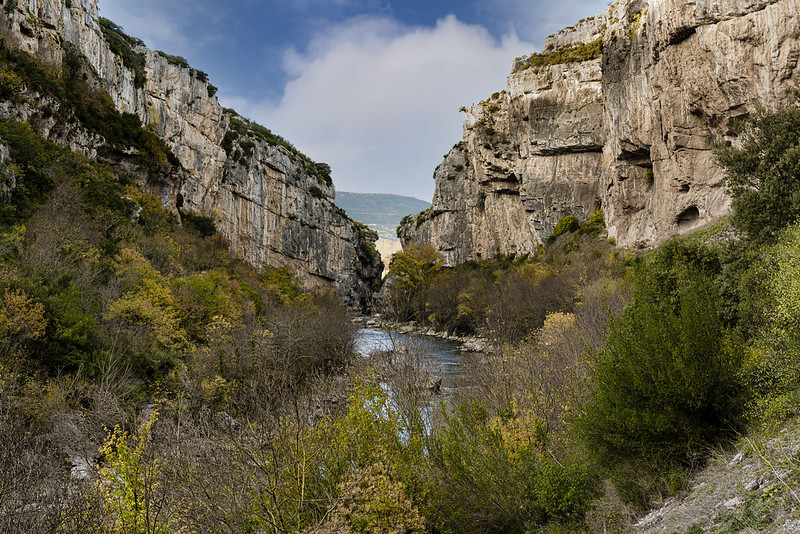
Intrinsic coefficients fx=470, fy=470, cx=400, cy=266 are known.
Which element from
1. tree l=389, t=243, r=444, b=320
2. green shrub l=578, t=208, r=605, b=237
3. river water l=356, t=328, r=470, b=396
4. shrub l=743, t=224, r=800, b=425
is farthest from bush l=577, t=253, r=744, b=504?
tree l=389, t=243, r=444, b=320

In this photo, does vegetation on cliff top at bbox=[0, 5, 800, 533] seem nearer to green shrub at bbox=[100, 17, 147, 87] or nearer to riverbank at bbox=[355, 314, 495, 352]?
riverbank at bbox=[355, 314, 495, 352]

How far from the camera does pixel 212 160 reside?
5797cm

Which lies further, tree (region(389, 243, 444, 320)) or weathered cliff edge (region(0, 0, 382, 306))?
tree (region(389, 243, 444, 320))

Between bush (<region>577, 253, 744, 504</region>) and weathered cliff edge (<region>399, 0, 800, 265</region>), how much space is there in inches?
498

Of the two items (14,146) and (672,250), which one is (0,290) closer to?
→ (14,146)

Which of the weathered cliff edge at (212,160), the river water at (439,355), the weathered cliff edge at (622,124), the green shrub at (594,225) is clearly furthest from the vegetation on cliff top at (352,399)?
the green shrub at (594,225)

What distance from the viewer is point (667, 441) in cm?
914

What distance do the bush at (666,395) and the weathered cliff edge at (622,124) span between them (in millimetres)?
12645

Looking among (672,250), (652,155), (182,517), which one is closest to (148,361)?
(182,517)

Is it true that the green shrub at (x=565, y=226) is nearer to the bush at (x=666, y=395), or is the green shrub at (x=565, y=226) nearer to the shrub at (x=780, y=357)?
the bush at (x=666, y=395)

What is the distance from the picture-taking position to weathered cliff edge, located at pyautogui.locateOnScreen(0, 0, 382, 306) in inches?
1372

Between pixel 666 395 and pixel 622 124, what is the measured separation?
3691cm

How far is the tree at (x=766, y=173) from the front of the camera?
12.6m

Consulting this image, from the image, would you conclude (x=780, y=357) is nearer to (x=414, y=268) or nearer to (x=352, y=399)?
(x=352, y=399)
